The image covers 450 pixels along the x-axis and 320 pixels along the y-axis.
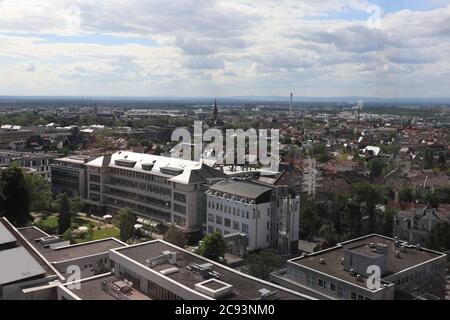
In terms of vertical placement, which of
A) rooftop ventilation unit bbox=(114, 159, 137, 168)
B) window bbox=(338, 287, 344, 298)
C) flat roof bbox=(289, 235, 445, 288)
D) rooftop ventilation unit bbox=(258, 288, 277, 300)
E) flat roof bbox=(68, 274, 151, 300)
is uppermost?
rooftop ventilation unit bbox=(114, 159, 137, 168)

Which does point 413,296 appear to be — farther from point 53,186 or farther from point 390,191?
point 53,186

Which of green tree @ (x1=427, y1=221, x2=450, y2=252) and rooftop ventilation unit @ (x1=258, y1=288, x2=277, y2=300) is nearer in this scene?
rooftop ventilation unit @ (x1=258, y1=288, x2=277, y2=300)

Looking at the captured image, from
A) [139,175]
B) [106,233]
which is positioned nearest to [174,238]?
[106,233]

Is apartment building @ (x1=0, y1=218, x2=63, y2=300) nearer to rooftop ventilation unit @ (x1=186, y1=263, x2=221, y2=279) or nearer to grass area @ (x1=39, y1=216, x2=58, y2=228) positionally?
rooftop ventilation unit @ (x1=186, y1=263, x2=221, y2=279)

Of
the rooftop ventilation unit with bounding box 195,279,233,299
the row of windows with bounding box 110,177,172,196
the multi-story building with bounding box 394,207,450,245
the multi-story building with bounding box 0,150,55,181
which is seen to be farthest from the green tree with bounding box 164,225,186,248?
the multi-story building with bounding box 0,150,55,181

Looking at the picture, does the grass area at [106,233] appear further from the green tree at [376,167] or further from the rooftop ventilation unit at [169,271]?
the green tree at [376,167]

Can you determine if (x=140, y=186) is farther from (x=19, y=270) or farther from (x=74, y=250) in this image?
(x=19, y=270)
